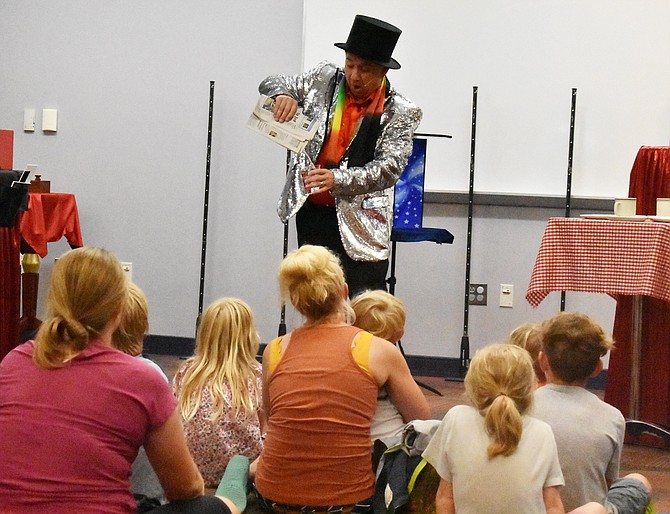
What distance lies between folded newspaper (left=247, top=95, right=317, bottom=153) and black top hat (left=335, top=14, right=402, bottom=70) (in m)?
0.27

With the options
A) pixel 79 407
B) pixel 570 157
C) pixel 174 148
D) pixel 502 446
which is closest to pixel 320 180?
pixel 502 446

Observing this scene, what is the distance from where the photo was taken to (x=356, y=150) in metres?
3.24

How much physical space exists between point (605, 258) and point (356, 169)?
92cm

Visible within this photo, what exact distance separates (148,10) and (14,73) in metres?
0.79

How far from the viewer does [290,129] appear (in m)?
3.13

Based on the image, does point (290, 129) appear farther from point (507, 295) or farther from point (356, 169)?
point (507, 295)

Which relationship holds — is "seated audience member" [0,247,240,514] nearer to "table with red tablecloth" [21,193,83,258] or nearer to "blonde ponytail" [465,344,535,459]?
"blonde ponytail" [465,344,535,459]

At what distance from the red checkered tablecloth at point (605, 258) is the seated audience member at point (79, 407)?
6.57 ft

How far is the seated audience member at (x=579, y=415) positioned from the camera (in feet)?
7.08

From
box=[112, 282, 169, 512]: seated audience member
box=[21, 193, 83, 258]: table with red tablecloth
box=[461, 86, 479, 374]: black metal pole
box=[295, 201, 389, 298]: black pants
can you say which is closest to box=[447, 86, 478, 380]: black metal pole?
box=[461, 86, 479, 374]: black metal pole

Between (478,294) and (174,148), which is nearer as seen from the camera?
(478,294)

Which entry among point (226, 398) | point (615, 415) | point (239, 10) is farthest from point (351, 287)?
point (239, 10)

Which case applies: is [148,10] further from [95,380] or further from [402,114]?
[95,380]

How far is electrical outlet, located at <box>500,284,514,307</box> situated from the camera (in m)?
4.80
